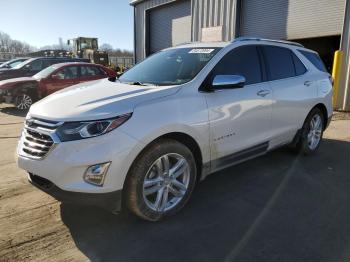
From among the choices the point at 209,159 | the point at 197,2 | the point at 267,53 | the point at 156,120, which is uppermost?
the point at 197,2

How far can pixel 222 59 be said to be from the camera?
397 cm

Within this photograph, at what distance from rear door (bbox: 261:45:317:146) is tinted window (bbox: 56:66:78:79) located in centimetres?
839

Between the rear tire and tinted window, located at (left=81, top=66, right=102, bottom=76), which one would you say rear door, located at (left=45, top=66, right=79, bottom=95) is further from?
the rear tire

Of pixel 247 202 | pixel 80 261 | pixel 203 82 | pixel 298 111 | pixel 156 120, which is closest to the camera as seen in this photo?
pixel 80 261

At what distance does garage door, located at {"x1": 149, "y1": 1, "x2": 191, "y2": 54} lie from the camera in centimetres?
1683

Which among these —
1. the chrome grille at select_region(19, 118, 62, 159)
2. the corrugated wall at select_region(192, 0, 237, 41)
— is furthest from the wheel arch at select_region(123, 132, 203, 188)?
the corrugated wall at select_region(192, 0, 237, 41)

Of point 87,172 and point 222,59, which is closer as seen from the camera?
point 87,172

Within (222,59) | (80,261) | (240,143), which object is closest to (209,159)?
(240,143)

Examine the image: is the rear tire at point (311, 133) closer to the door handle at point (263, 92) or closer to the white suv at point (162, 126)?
the white suv at point (162, 126)

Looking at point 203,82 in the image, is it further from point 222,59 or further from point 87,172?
point 87,172

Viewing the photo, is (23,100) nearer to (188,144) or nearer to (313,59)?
(313,59)

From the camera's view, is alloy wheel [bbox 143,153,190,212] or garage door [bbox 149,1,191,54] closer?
alloy wheel [bbox 143,153,190,212]

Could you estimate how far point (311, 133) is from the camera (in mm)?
5738

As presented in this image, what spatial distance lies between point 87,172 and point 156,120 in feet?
2.48
